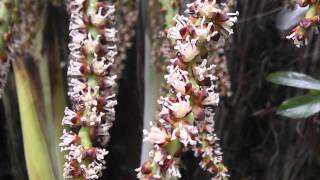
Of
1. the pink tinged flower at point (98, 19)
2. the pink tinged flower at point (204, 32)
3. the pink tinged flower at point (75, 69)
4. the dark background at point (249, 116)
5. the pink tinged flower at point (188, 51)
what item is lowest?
the dark background at point (249, 116)

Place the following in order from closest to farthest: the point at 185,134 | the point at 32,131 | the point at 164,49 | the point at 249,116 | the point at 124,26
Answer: the point at 185,134 < the point at 164,49 < the point at 32,131 < the point at 124,26 < the point at 249,116

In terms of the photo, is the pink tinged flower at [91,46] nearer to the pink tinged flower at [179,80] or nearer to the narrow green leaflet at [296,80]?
the pink tinged flower at [179,80]

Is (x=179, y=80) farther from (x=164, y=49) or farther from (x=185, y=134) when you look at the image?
(x=164, y=49)

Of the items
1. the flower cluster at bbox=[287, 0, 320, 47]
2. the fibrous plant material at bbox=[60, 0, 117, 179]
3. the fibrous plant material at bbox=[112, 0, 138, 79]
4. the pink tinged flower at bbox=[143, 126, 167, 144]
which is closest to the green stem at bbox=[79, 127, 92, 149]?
the fibrous plant material at bbox=[60, 0, 117, 179]

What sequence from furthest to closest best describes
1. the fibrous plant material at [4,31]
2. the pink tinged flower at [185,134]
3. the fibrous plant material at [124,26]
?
the fibrous plant material at [124,26], the fibrous plant material at [4,31], the pink tinged flower at [185,134]

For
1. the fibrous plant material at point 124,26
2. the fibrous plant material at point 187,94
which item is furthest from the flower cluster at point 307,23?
the fibrous plant material at point 124,26

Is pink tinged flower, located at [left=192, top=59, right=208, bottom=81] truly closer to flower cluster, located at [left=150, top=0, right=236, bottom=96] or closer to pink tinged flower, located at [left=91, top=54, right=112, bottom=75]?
pink tinged flower, located at [left=91, top=54, right=112, bottom=75]

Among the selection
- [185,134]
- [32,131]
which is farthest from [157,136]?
[32,131]
